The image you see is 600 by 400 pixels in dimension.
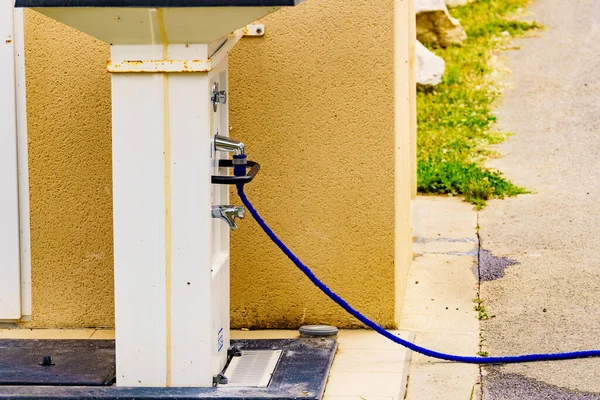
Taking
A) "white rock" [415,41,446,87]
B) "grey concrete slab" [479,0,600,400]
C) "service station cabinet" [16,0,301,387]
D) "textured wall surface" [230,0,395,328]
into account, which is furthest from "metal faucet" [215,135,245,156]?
"white rock" [415,41,446,87]

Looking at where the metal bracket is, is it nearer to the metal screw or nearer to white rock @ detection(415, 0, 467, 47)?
the metal screw

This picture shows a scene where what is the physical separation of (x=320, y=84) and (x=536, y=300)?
1.71 meters

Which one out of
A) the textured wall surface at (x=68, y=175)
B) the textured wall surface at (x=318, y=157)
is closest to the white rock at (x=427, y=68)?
the textured wall surface at (x=318, y=157)

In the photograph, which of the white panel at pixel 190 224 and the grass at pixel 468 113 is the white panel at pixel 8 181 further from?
the grass at pixel 468 113

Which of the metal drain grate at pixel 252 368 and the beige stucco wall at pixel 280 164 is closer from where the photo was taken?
the metal drain grate at pixel 252 368

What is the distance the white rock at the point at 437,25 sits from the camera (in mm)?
12078

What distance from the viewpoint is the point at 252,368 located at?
15.1 ft

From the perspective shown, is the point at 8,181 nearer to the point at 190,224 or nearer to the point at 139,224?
the point at 139,224

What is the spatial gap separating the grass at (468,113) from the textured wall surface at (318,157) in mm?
2753

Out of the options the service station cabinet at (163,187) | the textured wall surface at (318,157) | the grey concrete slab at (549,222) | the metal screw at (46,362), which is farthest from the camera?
the textured wall surface at (318,157)

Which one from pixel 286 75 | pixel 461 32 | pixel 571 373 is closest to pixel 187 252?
pixel 286 75

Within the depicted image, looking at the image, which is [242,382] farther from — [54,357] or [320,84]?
[320,84]

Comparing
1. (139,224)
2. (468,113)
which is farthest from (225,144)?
(468,113)

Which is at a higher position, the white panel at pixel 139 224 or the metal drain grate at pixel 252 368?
the white panel at pixel 139 224
